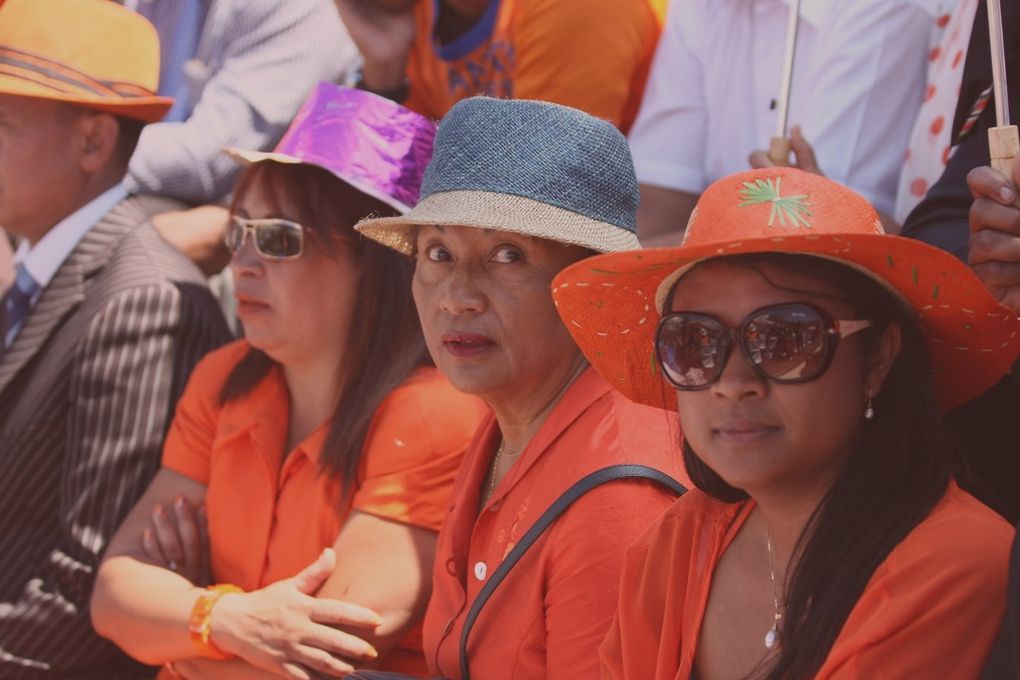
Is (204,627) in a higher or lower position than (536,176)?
lower

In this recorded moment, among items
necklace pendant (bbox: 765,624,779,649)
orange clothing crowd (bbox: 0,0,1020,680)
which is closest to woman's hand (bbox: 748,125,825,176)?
orange clothing crowd (bbox: 0,0,1020,680)

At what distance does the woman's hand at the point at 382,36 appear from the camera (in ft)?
14.9

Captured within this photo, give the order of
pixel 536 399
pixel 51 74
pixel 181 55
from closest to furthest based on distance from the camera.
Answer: pixel 536 399 → pixel 51 74 → pixel 181 55

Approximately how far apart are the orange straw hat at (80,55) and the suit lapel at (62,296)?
39cm

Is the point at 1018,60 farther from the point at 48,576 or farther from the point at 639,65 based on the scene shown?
the point at 48,576

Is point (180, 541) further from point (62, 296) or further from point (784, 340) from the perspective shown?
point (784, 340)

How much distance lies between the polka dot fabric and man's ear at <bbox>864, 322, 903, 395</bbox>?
1183 mm

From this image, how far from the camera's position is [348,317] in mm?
3688

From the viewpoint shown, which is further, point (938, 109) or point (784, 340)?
point (938, 109)

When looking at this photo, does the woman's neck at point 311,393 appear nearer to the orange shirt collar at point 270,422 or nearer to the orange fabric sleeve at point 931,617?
the orange shirt collar at point 270,422

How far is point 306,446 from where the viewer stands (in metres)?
3.51

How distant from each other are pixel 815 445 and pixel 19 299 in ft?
10.4

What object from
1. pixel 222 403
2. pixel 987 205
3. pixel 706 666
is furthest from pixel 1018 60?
pixel 222 403

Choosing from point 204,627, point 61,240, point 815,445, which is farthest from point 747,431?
point 61,240
